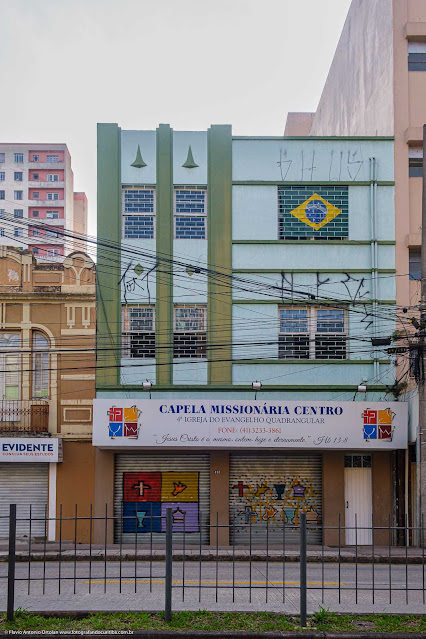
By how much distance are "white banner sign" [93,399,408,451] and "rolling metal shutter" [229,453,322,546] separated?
1147 mm

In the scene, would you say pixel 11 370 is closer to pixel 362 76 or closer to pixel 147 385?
pixel 147 385

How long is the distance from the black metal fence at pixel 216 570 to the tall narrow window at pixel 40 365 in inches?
146

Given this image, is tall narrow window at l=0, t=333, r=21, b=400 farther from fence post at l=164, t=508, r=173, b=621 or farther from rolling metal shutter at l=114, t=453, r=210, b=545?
fence post at l=164, t=508, r=173, b=621

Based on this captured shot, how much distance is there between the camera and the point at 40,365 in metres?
22.7

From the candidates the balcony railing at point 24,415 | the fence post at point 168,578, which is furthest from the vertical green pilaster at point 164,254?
the fence post at point 168,578

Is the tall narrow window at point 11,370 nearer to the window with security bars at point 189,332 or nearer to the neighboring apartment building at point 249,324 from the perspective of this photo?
the neighboring apartment building at point 249,324

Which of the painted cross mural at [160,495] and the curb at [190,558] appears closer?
the curb at [190,558]

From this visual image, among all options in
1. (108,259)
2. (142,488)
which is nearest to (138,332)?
(108,259)

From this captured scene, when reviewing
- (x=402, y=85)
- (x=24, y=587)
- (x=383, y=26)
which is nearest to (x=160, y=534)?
(x=24, y=587)

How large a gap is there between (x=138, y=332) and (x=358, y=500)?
7.58 metres

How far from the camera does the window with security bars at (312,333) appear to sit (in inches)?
877

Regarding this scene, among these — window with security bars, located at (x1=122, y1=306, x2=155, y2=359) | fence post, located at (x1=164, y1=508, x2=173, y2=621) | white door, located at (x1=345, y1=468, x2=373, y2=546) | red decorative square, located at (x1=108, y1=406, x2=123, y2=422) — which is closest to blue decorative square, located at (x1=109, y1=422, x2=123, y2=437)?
red decorative square, located at (x1=108, y1=406, x2=123, y2=422)

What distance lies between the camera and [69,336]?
22500 millimetres

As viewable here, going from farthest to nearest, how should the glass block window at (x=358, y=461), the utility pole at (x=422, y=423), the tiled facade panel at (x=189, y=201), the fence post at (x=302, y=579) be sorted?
the tiled facade panel at (x=189, y=201) → the glass block window at (x=358, y=461) → the utility pole at (x=422, y=423) → the fence post at (x=302, y=579)
